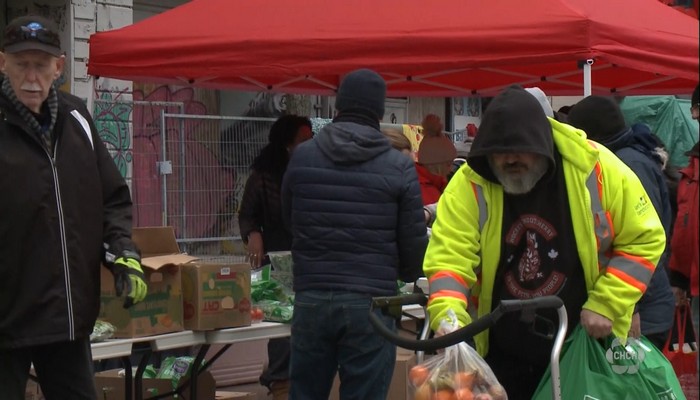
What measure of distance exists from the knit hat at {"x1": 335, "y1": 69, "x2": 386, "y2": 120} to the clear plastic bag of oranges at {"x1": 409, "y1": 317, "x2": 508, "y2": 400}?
195cm

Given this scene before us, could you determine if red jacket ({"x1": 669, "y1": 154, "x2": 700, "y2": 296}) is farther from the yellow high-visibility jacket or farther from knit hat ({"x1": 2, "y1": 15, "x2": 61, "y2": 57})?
knit hat ({"x1": 2, "y1": 15, "x2": 61, "y2": 57})

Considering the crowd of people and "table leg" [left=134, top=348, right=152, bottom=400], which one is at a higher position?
the crowd of people

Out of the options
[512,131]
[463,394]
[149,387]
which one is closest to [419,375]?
[463,394]

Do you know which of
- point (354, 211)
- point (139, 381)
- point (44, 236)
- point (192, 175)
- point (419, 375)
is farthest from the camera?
point (192, 175)

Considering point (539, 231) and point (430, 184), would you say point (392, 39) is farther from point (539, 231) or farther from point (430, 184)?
point (539, 231)

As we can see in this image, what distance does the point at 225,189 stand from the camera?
9336 mm

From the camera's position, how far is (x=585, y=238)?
3.91m

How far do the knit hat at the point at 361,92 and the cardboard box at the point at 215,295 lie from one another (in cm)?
131

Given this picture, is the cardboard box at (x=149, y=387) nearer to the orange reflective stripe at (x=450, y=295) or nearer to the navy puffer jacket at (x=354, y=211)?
the navy puffer jacket at (x=354, y=211)

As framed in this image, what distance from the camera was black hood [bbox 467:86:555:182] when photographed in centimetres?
384

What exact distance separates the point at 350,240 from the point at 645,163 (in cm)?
167

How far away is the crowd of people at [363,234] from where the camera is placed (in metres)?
3.92

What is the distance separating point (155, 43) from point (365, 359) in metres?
3.19

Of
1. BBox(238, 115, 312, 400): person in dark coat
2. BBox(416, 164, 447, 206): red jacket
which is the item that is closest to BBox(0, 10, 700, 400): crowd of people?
BBox(238, 115, 312, 400): person in dark coat
